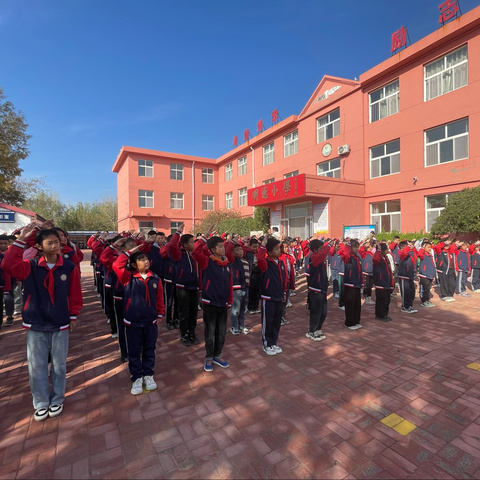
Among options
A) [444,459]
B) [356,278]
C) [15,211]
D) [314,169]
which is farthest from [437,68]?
[15,211]


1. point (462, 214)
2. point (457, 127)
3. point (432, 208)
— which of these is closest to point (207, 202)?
point (432, 208)

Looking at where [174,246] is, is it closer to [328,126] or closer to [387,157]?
[387,157]

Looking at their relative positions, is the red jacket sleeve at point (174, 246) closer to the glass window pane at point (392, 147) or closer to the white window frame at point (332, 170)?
the glass window pane at point (392, 147)

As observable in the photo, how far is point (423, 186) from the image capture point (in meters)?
13.3

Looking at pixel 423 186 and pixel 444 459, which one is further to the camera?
pixel 423 186

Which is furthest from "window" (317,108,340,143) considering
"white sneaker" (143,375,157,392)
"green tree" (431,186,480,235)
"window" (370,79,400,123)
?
"white sneaker" (143,375,157,392)

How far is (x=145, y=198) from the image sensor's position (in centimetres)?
2645

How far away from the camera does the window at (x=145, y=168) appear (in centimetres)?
2614

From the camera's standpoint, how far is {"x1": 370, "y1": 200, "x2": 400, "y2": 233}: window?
583 inches

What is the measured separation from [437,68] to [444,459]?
16291mm

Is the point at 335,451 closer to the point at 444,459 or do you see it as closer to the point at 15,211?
the point at 444,459

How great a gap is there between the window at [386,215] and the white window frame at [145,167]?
64.8 ft

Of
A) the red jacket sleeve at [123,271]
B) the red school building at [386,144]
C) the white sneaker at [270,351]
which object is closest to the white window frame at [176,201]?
the red school building at [386,144]

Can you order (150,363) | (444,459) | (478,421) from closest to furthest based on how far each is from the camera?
(444,459) < (478,421) < (150,363)
